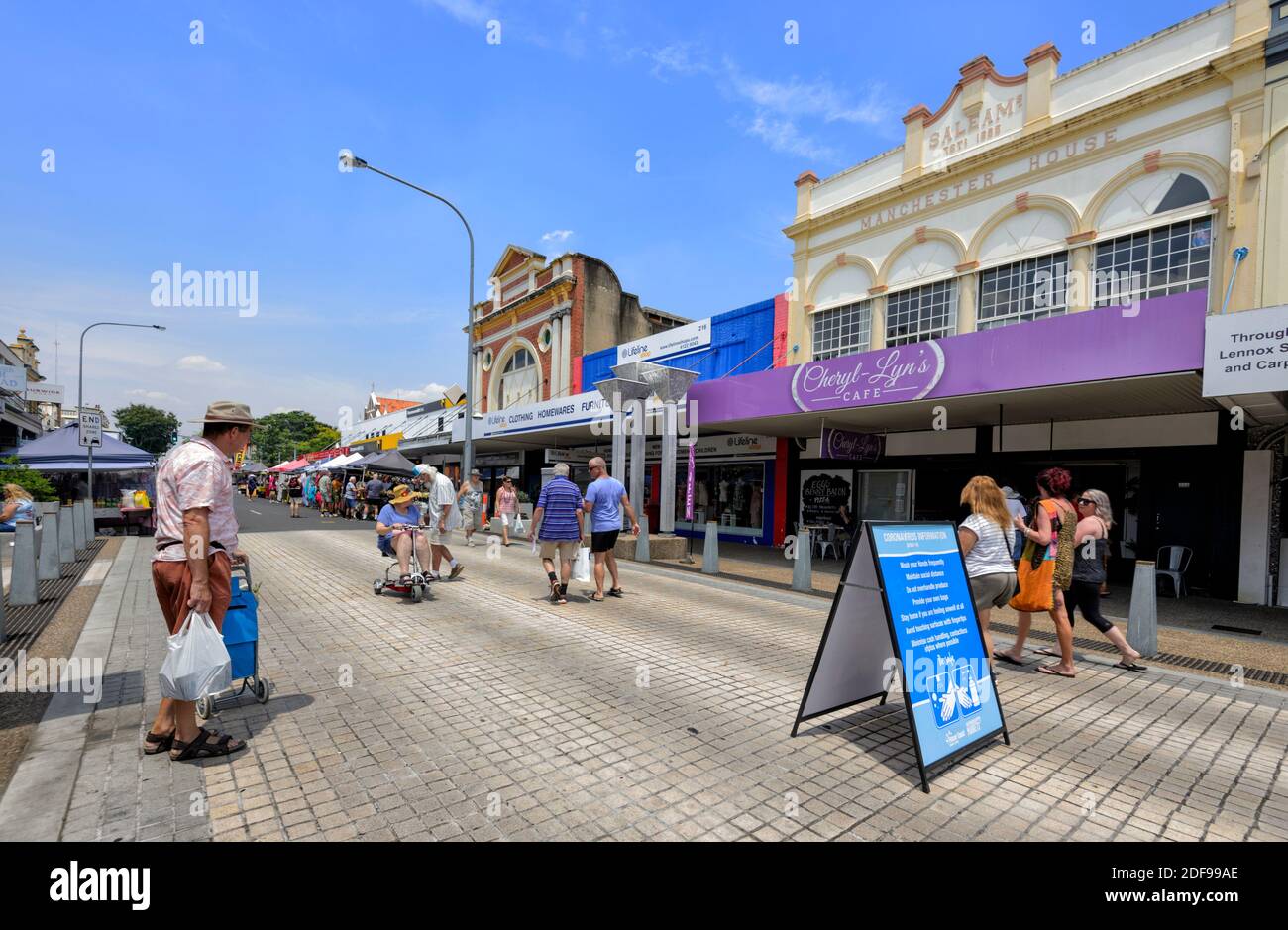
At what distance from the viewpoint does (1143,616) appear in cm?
655

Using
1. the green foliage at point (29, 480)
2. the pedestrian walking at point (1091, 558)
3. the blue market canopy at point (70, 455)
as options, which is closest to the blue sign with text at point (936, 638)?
the pedestrian walking at point (1091, 558)

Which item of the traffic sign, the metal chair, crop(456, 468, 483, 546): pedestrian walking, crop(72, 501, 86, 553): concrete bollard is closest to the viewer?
the metal chair

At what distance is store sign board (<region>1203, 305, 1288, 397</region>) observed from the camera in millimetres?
7137

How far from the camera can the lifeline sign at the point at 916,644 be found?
11.5ft

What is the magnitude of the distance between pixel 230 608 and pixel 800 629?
18.8ft

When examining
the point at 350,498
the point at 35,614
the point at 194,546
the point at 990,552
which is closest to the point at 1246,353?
the point at 990,552

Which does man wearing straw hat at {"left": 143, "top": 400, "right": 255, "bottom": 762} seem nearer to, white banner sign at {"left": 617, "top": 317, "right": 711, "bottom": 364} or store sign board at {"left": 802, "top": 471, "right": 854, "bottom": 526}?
store sign board at {"left": 802, "top": 471, "right": 854, "bottom": 526}

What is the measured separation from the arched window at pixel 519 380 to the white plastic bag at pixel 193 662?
26626 millimetres

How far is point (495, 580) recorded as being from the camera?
32.6ft

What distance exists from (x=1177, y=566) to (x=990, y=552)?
9.43m

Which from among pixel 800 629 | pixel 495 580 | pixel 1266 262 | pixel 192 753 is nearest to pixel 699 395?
pixel 495 580

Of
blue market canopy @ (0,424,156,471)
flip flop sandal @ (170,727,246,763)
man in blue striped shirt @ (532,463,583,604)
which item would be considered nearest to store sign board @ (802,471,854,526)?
man in blue striped shirt @ (532,463,583,604)

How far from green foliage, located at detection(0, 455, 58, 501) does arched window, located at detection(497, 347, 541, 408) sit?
1771 cm
